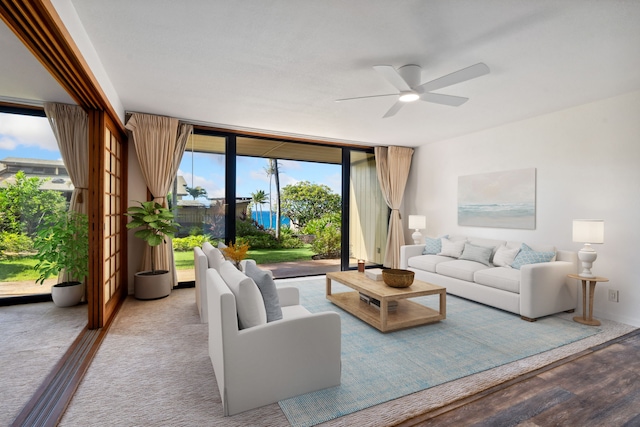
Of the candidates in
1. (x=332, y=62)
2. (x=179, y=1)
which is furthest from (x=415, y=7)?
(x=179, y=1)

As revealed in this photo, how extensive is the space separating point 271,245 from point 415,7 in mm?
7349

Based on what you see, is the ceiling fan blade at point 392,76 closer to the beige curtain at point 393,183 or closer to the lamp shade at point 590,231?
the lamp shade at point 590,231

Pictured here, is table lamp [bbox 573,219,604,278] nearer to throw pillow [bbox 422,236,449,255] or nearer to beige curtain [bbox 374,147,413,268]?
throw pillow [bbox 422,236,449,255]

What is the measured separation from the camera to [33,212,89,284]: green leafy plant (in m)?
3.62

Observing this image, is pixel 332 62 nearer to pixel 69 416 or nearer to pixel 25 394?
pixel 69 416

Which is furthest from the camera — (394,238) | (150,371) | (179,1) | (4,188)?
(394,238)

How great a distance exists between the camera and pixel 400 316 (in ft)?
10.6

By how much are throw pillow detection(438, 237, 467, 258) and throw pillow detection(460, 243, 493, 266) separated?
0.43 feet

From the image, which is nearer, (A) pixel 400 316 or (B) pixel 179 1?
(B) pixel 179 1

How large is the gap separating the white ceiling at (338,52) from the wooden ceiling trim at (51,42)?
302mm

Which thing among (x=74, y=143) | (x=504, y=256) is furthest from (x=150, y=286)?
(x=504, y=256)

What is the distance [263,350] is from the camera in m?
1.86

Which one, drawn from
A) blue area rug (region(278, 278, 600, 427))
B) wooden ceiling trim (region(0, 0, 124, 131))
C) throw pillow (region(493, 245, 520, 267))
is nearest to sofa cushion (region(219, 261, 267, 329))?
blue area rug (region(278, 278, 600, 427))

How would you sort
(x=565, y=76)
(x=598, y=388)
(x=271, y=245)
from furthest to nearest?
1. (x=271, y=245)
2. (x=565, y=76)
3. (x=598, y=388)
